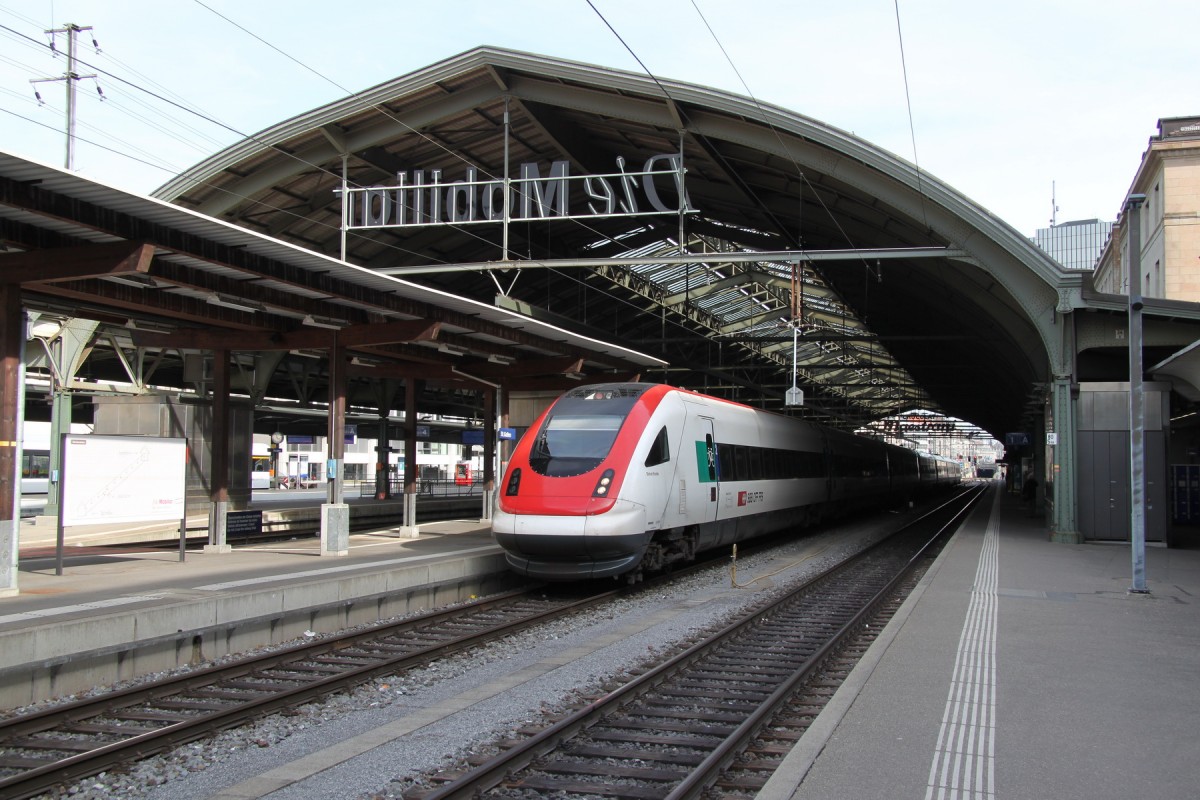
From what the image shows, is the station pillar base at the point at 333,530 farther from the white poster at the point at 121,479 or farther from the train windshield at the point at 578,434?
the train windshield at the point at 578,434

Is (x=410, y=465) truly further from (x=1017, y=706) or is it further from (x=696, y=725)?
(x=1017, y=706)

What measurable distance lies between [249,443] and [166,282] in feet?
44.7

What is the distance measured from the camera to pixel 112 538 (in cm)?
1809

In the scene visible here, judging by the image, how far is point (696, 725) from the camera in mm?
6730

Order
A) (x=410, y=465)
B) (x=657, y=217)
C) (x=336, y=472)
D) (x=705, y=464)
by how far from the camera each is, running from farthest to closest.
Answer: (x=657, y=217) → (x=410, y=465) → (x=336, y=472) → (x=705, y=464)

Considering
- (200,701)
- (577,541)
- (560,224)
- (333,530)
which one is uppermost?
(560,224)

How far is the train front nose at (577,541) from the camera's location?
1195 cm

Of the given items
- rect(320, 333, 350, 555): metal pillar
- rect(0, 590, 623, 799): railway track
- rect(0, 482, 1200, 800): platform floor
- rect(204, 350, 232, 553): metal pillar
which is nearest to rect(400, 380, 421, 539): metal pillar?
rect(0, 482, 1200, 800): platform floor

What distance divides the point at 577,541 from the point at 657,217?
51.1 feet

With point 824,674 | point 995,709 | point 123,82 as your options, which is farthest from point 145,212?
point 995,709

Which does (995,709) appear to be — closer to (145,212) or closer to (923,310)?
(145,212)

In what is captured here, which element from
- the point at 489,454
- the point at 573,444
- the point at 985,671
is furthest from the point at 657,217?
the point at 985,671

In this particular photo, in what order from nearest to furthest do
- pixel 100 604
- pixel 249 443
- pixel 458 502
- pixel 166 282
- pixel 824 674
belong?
pixel 824 674
pixel 100 604
pixel 166 282
pixel 249 443
pixel 458 502

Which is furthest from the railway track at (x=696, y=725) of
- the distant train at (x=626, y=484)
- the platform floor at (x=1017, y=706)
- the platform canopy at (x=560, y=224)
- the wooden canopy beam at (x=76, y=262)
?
the platform canopy at (x=560, y=224)
